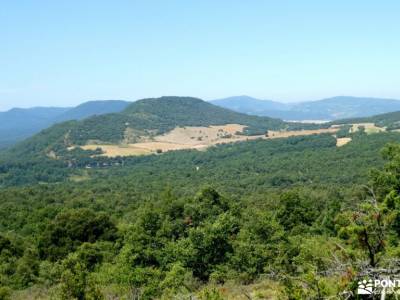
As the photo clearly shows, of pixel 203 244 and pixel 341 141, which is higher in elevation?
pixel 203 244

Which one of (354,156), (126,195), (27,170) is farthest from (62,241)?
(27,170)

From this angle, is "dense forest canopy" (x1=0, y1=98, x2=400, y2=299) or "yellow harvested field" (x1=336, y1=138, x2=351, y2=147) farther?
"yellow harvested field" (x1=336, y1=138, x2=351, y2=147)

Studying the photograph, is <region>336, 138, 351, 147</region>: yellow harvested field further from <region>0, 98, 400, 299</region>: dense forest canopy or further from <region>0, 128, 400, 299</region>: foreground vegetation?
<region>0, 128, 400, 299</region>: foreground vegetation

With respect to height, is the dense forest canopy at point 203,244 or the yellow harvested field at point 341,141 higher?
the dense forest canopy at point 203,244

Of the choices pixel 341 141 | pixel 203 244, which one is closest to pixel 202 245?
pixel 203 244

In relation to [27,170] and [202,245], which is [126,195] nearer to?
[202,245]

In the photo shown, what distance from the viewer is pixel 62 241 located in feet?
155

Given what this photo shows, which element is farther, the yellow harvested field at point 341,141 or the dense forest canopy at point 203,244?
the yellow harvested field at point 341,141

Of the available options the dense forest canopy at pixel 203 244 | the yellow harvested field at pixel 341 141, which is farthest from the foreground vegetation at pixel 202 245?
the yellow harvested field at pixel 341 141

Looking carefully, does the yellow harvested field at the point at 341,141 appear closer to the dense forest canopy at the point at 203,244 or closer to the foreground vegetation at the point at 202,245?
the dense forest canopy at the point at 203,244

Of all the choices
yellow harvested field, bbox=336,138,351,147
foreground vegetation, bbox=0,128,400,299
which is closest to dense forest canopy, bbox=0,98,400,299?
foreground vegetation, bbox=0,128,400,299

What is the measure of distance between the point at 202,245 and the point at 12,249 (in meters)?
24.8

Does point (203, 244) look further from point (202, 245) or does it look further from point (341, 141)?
point (341, 141)

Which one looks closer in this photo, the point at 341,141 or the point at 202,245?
the point at 202,245
